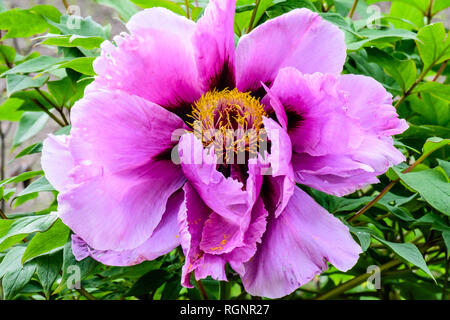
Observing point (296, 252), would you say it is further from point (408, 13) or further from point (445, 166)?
point (408, 13)

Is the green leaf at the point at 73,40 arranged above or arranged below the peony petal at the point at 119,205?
above

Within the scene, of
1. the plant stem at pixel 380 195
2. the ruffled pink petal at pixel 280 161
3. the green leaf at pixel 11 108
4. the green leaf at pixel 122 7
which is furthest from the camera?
the green leaf at pixel 11 108

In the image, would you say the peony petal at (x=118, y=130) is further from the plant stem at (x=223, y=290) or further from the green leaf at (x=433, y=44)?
the green leaf at (x=433, y=44)

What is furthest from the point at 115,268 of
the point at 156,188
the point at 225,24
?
the point at 225,24


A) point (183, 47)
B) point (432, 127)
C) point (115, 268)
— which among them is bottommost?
point (115, 268)

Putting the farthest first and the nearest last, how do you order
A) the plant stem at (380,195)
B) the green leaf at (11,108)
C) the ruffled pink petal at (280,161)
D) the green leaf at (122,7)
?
the green leaf at (11,108), the green leaf at (122,7), the plant stem at (380,195), the ruffled pink petal at (280,161)

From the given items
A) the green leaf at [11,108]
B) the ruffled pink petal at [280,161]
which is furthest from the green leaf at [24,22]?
the ruffled pink petal at [280,161]

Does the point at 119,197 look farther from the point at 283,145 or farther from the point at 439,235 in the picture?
the point at 439,235
